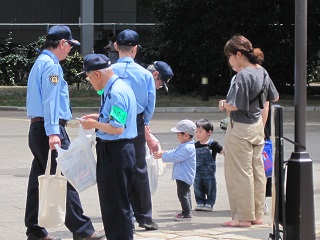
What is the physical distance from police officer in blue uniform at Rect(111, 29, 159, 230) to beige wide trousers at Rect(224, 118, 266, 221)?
0.84 meters

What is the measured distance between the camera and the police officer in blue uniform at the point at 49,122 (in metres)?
7.71

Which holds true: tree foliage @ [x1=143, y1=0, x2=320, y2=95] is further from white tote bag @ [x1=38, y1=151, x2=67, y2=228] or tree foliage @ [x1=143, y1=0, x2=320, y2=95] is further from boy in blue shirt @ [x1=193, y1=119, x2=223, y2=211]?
white tote bag @ [x1=38, y1=151, x2=67, y2=228]

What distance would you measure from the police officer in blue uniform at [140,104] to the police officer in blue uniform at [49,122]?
0.62 m

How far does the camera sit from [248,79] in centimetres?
858

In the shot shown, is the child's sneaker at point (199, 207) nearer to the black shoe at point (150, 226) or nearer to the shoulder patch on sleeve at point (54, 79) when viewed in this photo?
the black shoe at point (150, 226)

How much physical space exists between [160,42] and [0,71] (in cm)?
573

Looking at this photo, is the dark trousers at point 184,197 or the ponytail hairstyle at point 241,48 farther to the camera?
the dark trousers at point 184,197

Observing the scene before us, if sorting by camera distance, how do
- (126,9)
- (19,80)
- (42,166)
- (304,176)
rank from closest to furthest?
1. (304,176)
2. (42,166)
3. (19,80)
4. (126,9)

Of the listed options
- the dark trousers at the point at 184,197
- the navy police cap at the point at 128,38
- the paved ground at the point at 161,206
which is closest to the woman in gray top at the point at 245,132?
the paved ground at the point at 161,206

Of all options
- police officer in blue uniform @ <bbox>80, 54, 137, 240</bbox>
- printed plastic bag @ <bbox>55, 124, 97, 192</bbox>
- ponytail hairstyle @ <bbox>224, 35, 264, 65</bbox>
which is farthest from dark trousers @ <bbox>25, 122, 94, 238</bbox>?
ponytail hairstyle @ <bbox>224, 35, 264, 65</bbox>

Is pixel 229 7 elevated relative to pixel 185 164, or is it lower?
elevated

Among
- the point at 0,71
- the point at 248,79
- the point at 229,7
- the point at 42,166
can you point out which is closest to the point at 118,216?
the point at 42,166

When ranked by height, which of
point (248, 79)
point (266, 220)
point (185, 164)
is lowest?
point (266, 220)

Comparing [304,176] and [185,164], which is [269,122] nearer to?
[185,164]
